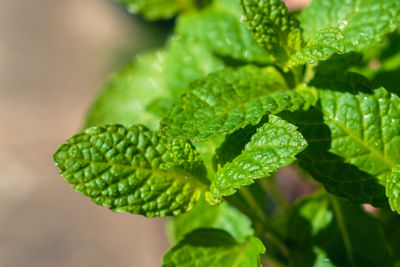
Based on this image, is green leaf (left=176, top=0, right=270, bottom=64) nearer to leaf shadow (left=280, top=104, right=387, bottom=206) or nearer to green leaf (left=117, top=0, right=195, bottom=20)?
green leaf (left=117, top=0, right=195, bottom=20)

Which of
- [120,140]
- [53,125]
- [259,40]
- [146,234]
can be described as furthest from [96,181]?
[53,125]

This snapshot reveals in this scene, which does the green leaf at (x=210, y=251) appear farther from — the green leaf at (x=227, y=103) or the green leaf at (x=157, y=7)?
the green leaf at (x=157, y=7)

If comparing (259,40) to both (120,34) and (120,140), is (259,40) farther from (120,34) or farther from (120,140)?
(120,34)

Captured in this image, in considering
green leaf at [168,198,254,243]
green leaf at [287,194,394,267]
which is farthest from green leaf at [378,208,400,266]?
green leaf at [168,198,254,243]

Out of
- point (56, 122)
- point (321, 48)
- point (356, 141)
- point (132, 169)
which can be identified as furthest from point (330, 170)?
point (56, 122)

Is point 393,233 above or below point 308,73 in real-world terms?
below

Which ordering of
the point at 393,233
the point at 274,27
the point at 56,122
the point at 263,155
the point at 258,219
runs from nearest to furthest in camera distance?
1. the point at 263,155
2. the point at 274,27
3. the point at 258,219
4. the point at 393,233
5. the point at 56,122

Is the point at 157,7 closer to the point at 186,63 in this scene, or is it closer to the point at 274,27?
the point at 186,63

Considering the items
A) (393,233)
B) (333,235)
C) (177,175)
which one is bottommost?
(393,233)
